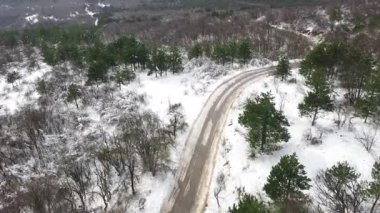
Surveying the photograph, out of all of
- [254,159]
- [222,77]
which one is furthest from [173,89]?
[254,159]

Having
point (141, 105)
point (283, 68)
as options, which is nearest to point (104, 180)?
point (141, 105)

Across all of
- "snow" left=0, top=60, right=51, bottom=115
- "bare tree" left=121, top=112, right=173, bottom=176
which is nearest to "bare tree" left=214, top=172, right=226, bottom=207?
"bare tree" left=121, top=112, right=173, bottom=176

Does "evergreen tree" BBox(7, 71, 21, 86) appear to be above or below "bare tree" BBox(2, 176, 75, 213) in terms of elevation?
below

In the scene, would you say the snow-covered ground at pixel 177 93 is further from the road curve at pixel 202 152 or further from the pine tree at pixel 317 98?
the pine tree at pixel 317 98

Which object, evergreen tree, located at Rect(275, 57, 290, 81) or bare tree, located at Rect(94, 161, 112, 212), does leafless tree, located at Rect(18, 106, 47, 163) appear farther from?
evergreen tree, located at Rect(275, 57, 290, 81)

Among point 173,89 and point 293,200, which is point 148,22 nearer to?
point 173,89

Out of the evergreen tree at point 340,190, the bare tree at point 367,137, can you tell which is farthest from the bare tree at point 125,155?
the bare tree at point 367,137
